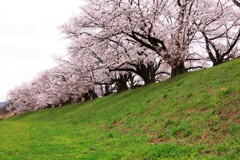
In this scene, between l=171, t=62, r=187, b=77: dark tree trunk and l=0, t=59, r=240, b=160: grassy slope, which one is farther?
l=171, t=62, r=187, b=77: dark tree trunk

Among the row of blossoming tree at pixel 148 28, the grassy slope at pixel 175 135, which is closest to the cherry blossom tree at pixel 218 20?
the row of blossoming tree at pixel 148 28

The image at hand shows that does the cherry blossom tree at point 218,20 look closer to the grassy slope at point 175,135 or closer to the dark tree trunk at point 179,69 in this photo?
the dark tree trunk at point 179,69

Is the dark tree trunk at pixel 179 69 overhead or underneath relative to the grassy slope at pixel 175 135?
overhead

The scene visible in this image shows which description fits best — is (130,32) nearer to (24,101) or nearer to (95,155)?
(95,155)

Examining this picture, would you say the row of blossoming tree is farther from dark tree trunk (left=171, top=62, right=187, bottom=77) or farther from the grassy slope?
the grassy slope

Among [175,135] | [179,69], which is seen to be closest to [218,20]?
[179,69]

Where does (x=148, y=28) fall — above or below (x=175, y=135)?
above

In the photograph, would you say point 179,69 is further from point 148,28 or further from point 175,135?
point 175,135

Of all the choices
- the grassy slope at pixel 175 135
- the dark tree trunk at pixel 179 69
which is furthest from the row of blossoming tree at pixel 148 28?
the grassy slope at pixel 175 135

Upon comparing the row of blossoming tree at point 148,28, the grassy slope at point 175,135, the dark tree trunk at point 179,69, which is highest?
the row of blossoming tree at point 148,28

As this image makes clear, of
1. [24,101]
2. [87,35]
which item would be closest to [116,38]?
[87,35]

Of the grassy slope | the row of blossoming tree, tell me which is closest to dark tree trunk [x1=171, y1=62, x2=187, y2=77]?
the row of blossoming tree

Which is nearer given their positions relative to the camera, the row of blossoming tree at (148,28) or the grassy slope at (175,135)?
the grassy slope at (175,135)

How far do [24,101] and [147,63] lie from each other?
82.3 m
